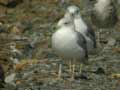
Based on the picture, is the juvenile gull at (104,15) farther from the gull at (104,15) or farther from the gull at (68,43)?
the gull at (68,43)

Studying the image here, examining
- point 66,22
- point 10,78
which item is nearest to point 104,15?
point 66,22

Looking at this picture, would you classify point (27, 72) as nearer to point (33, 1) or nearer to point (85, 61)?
point (85, 61)

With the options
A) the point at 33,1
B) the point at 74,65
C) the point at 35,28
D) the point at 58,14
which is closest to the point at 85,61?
the point at 74,65

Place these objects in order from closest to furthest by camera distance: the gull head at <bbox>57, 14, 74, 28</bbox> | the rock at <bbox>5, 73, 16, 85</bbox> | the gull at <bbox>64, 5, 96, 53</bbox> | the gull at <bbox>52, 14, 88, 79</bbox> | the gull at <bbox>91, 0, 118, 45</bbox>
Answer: the rock at <bbox>5, 73, 16, 85</bbox> → the gull at <bbox>52, 14, 88, 79</bbox> → the gull head at <bbox>57, 14, 74, 28</bbox> → the gull at <bbox>64, 5, 96, 53</bbox> → the gull at <bbox>91, 0, 118, 45</bbox>

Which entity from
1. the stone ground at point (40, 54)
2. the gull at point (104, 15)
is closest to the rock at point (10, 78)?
the stone ground at point (40, 54)

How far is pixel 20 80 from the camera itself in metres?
10.8

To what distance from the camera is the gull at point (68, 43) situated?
10.7 meters

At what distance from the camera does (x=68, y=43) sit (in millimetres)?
10758

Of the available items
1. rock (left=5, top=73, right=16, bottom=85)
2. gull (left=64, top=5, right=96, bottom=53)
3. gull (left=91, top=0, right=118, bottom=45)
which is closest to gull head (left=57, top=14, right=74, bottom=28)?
rock (left=5, top=73, right=16, bottom=85)

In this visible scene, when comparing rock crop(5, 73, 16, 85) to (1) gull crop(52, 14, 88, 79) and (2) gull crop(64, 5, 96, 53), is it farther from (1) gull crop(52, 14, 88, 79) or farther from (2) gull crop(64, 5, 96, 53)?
(2) gull crop(64, 5, 96, 53)

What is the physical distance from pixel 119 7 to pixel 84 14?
3.99 feet

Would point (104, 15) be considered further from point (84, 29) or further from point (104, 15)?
point (84, 29)

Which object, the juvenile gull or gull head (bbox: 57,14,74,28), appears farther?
the juvenile gull

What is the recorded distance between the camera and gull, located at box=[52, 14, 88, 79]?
10.7m
